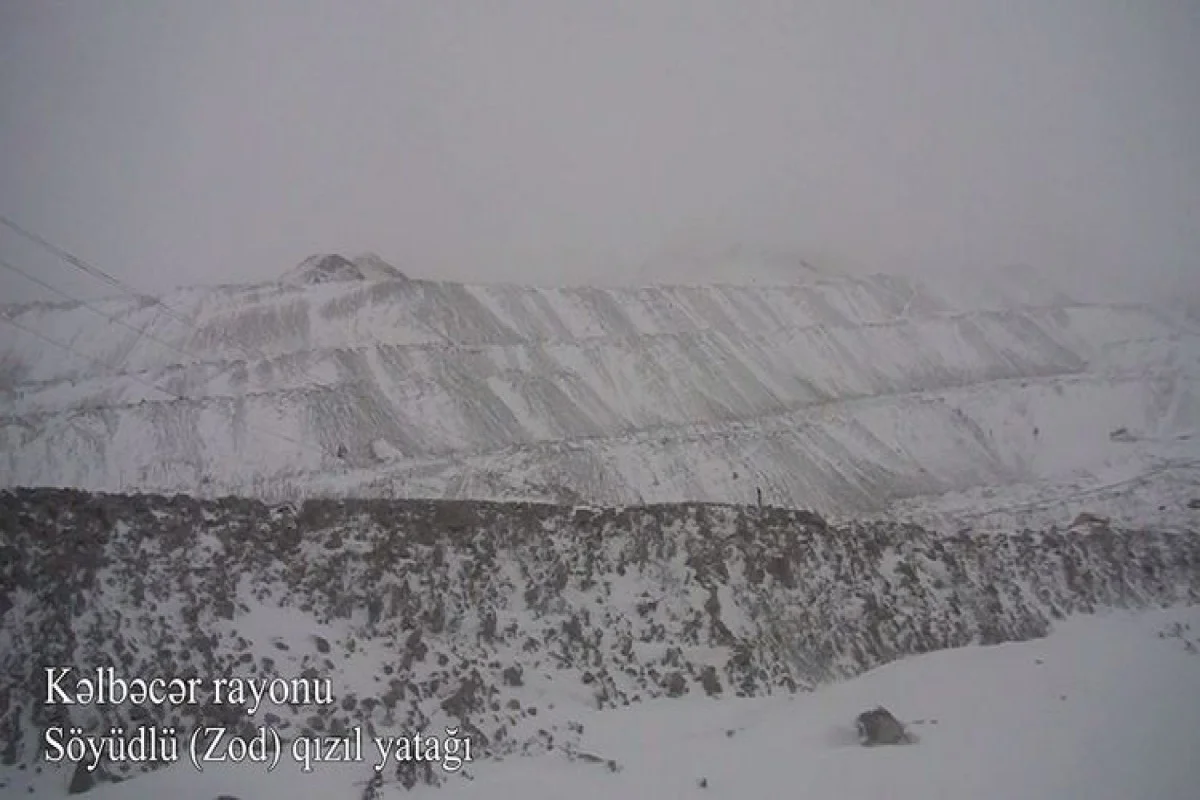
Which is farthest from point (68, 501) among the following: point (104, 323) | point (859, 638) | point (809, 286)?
point (809, 286)

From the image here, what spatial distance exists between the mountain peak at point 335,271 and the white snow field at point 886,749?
128ft

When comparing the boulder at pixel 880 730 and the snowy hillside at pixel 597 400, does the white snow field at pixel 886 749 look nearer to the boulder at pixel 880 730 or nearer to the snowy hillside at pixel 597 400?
the boulder at pixel 880 730

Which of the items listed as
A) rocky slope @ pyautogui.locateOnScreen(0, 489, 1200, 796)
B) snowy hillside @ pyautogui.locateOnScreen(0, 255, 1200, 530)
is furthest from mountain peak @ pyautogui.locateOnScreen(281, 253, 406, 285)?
rocky slope @ pyautogui.locateOnScreen(0, 489, 1200, 796)

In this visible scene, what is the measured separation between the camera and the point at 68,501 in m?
10.7

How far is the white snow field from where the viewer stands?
730 cm

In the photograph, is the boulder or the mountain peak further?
the mountain peak

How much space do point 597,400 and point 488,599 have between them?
29.2m

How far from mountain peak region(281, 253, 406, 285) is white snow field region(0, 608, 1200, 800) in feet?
128

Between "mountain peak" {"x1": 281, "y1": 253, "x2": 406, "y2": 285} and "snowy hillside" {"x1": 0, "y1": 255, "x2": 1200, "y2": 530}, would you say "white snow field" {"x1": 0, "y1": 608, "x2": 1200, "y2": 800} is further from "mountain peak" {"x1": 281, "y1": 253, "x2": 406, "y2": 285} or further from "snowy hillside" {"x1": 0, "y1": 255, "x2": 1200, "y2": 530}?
"mountain peak" {"x1": 281, "y1": 253, "x2": 406, "y2": 285}

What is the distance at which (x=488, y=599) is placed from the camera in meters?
11.3

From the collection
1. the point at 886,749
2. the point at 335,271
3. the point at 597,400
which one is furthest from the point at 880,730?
the point at 335,271

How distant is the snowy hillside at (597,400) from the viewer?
3173 centimetres

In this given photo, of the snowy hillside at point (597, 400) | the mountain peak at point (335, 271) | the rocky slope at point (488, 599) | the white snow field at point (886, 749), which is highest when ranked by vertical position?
the mountain peak at point (335, 271)

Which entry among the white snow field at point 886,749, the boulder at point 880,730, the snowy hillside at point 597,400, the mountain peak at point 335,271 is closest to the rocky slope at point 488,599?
the white snow field at point 886,749
